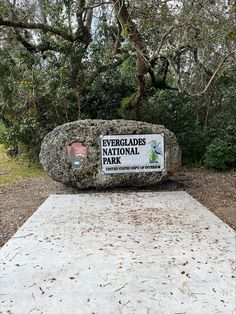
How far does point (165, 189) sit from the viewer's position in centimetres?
524

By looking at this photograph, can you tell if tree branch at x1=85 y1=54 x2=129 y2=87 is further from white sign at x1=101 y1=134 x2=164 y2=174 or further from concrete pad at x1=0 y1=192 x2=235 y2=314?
concrete pad at x1=0 y1=192 x2=235 y2=314

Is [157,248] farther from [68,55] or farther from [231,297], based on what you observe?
[68,55]

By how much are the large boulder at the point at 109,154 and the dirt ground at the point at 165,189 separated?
0.32m

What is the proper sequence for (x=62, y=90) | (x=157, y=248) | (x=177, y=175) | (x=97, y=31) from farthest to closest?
(x=97, y=31) < (x=62, y=90) < (x=177, y=175) < (x=157, y=248)

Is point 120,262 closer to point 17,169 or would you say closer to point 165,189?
point 165,189

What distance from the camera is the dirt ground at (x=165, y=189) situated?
13.0ft

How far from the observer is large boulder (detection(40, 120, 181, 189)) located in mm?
5027

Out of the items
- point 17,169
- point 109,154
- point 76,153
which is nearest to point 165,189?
point 109,154

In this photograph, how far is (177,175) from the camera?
6387 mm

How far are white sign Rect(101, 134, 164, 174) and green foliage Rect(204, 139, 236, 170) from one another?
89.6 inches

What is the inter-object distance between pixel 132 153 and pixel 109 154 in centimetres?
37

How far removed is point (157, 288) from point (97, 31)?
676cm

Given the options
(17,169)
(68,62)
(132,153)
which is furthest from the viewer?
(17,169)

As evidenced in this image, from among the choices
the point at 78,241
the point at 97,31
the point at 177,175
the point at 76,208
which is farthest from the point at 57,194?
the point at 97,31
